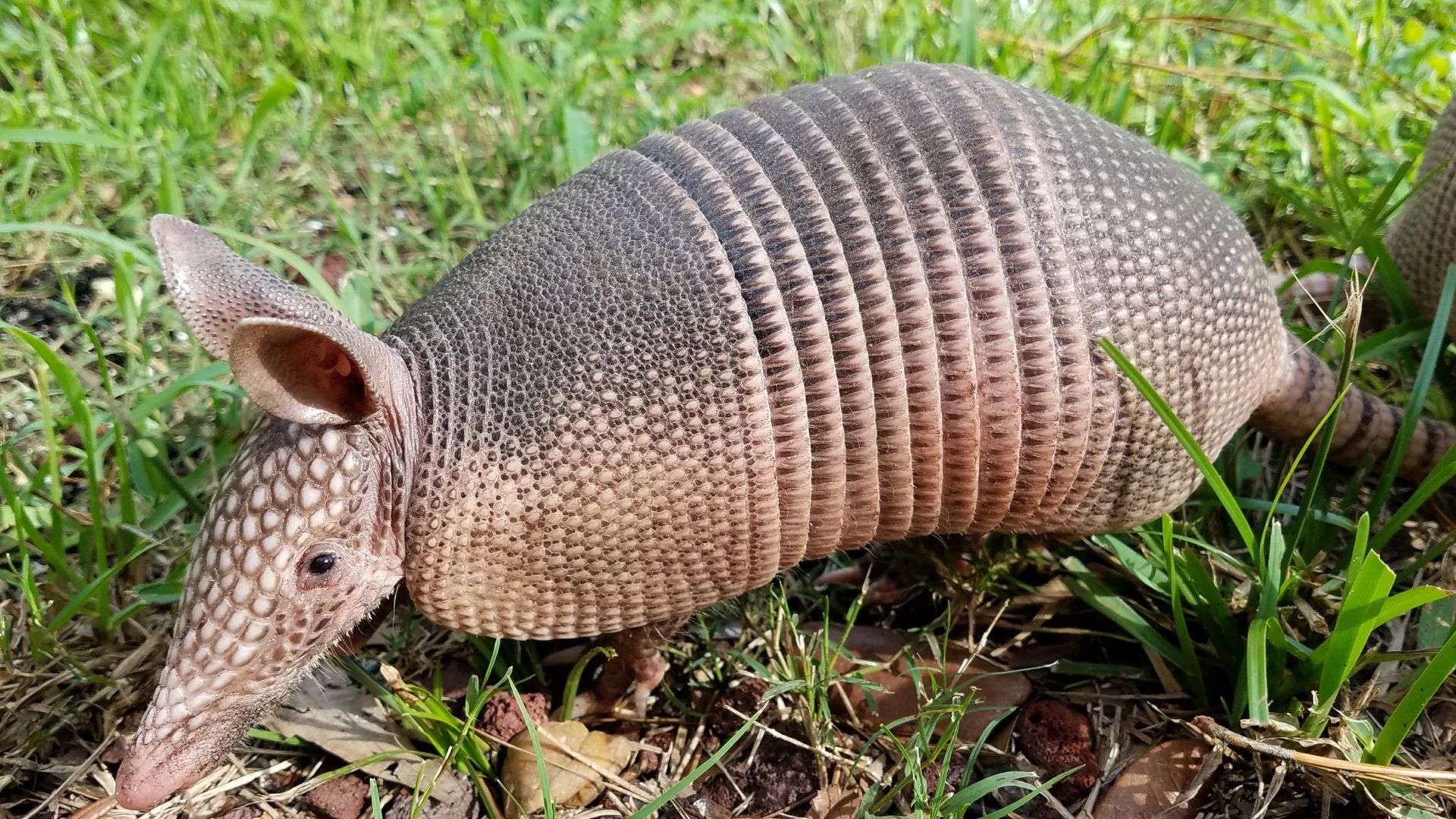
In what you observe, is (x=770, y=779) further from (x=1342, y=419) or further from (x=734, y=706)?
(x=1342, y=419)

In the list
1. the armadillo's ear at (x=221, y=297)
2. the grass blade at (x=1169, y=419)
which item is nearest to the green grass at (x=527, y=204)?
the grass blade at (x=1169, y=419)

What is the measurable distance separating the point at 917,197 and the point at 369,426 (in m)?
1.31

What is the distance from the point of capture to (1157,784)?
2.47 metres

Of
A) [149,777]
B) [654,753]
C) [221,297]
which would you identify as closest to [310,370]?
[221,297]

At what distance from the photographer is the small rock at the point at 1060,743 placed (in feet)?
8.29

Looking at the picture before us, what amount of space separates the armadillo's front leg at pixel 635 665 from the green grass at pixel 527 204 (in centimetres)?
12

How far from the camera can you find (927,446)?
2.43 metres

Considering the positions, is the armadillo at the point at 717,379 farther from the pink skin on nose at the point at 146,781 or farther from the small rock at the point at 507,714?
the small rock at the point at 507,714

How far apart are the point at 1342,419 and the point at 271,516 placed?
280 centimetres

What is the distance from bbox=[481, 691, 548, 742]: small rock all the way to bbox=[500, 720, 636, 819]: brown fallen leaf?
0.04 m

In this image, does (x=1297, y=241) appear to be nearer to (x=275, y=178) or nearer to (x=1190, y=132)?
(x=1190, y=132)

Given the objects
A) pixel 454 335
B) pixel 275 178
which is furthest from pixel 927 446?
pixel 275 178

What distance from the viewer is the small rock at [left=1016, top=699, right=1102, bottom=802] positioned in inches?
99.4

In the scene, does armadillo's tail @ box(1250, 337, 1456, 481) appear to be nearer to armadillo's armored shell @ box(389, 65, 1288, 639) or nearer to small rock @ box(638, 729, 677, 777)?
armadillo's armored shell @ box(389, 65, 1288, 639)
